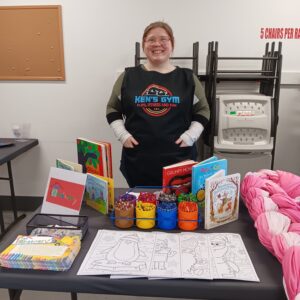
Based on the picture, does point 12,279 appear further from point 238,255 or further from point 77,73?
point 77,73

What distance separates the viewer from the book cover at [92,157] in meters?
1.23

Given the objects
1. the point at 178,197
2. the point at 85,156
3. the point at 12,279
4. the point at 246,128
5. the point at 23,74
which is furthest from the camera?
the point at 23,74

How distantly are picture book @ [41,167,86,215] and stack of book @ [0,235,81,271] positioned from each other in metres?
0.20

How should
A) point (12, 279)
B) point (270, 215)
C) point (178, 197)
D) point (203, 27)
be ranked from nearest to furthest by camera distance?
1. point (12, 279)
2. point (270, 215)
3. point (178, 197)
4. point (203, 27)

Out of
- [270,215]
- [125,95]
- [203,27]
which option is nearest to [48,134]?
[125,95]

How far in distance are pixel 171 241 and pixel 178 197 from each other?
18 centimetres

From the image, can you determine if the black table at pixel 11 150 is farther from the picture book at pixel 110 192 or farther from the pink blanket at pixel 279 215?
Result: the pink blanket at pixel 279 215

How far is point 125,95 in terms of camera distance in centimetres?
174

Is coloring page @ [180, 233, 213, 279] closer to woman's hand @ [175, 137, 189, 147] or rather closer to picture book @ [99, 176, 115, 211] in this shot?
picture book @ [99, 176, 115, 211]

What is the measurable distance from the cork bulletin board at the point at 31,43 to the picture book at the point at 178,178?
1.82 meters

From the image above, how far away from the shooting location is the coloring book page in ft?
2.81

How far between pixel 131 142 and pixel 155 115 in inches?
7.7

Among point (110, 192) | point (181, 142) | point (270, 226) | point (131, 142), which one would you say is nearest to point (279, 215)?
point (270, 226)

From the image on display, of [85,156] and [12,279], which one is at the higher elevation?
[85,156]
